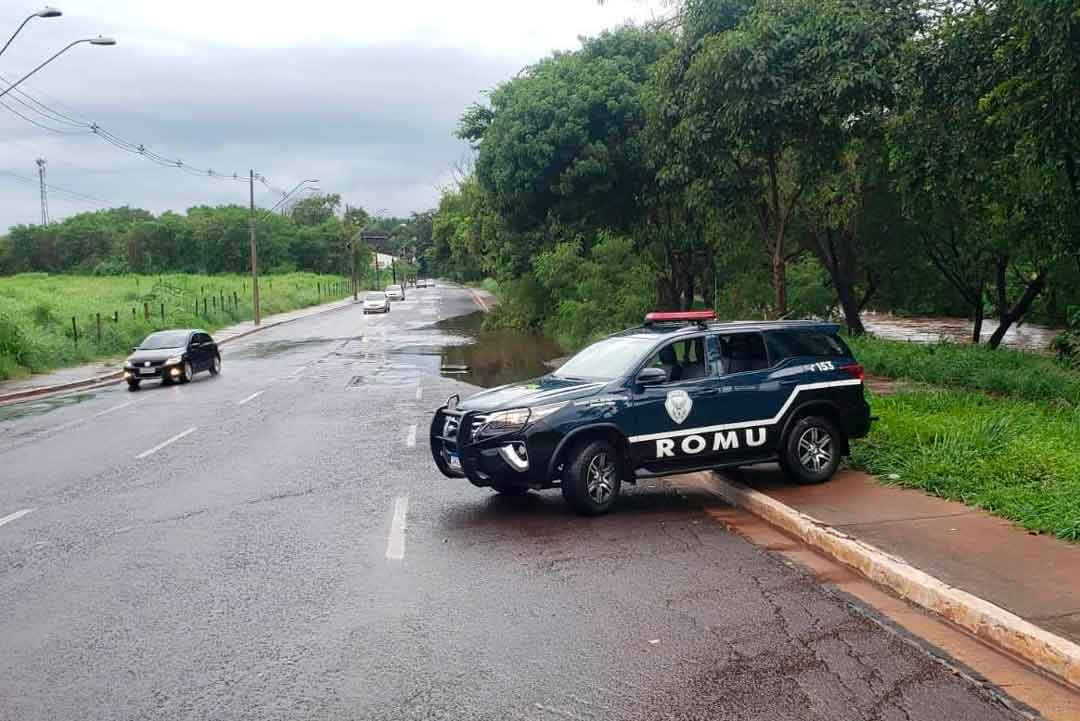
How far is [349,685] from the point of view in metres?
5.17

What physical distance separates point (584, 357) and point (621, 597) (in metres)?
4.06

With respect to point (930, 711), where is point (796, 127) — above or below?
above

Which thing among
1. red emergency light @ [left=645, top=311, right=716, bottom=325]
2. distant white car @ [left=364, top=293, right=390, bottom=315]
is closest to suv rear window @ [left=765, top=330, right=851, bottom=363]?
red emergency light @ [left=645, top=311, right=716, bottom=325]

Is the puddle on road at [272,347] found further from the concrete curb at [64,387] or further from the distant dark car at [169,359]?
the distant dark car at [169,359]

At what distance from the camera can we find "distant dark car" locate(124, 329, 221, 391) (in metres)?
24.1

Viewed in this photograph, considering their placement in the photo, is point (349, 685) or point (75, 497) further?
point (75, 497)

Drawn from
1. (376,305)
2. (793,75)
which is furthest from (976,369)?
(376,305)

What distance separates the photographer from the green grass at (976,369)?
14.7m

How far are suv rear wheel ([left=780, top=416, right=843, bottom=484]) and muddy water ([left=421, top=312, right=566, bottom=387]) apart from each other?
40.6 ft

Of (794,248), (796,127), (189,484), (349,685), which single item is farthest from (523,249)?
(349,685)

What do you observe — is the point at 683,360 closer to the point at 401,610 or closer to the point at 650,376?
the point at 650,376

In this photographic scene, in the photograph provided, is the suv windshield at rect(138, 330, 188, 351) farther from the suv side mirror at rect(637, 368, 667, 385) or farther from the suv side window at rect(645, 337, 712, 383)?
the suv side mirror at rect(637, 368, 667, 385)

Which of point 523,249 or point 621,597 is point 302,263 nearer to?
point 523,249

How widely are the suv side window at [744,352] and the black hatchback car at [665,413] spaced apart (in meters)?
0.01
